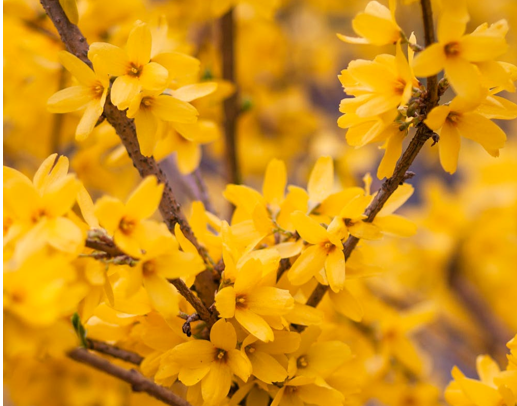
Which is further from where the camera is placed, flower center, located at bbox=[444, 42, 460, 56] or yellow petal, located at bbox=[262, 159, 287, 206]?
yellow petal, located at bbox=[262, 159, 287, 206]

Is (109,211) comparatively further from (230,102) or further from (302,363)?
(230,102)

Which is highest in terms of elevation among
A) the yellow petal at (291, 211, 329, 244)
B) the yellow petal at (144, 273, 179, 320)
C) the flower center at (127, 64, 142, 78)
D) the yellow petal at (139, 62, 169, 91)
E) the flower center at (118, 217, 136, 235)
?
the flower center at (127, 64, 142, 78)

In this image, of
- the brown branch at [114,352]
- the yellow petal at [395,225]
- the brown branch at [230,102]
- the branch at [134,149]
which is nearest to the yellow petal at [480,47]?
the yellow petal at [395,225]

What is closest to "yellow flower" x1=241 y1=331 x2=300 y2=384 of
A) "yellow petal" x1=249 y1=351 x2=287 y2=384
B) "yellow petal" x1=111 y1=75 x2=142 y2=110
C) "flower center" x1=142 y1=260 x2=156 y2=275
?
"yellow petal" x1=249 y1=351 x2=287 y2=384

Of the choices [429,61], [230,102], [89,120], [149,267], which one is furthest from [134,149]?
[230,102]

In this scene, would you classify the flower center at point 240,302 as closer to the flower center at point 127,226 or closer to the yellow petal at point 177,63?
the flower center at point 127,226

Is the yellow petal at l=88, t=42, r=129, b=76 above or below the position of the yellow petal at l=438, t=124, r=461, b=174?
above

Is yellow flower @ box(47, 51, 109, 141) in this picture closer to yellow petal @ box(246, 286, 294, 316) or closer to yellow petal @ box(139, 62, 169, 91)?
yellow petal @ box(139, 62, 169, 91)
